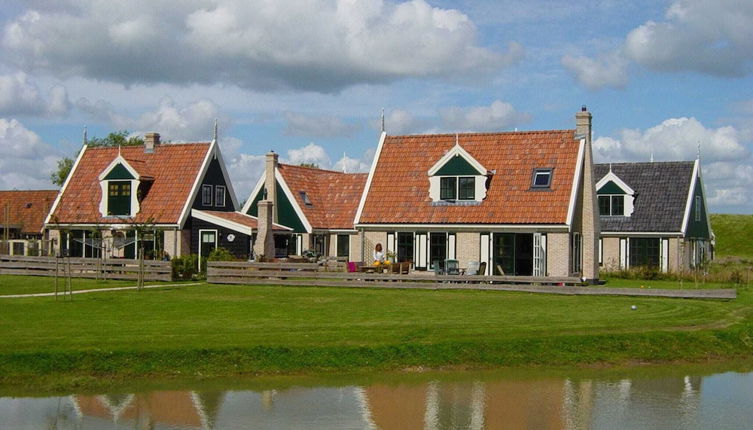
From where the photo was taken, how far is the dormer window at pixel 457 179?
127 feet

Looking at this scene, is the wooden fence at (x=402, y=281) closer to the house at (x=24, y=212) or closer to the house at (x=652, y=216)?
the house at (x=652, y=216)

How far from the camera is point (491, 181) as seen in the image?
39312mm

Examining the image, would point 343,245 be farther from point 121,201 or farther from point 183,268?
point 183,268

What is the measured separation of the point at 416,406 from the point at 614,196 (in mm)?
34986

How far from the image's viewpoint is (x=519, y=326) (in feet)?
71.6

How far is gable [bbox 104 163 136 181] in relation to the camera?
46.4 meters

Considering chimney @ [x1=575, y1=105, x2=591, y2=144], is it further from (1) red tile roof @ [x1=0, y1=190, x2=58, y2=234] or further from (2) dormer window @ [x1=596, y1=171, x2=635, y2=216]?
(1) red tile roof @ [x1=0, y1=190, x2=58, y2=234]

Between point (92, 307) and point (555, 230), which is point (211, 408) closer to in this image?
point (92, 307)

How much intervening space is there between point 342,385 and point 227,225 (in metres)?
27.2

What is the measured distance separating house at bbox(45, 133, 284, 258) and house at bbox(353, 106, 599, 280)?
7.50 meters

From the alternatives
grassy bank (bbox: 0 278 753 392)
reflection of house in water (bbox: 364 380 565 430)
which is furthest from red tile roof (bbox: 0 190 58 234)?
reflection of house in water (bbox: 364 380 565 430)

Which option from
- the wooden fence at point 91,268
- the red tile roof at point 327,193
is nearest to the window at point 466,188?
the red tile roof at point 327,193

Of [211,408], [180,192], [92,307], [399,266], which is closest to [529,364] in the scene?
[211,408]

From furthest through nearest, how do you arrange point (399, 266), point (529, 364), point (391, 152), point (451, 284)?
point (391, 152), point (399, 266), point (451, 284), point (529, 364)
